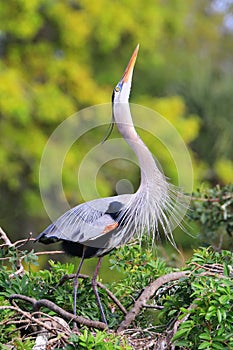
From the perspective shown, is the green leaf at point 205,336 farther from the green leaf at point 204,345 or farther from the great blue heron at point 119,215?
the great blue heron at point 119,215

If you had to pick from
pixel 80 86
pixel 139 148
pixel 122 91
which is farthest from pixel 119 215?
pixel 80 86

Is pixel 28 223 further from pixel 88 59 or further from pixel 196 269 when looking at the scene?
pixel 196 269

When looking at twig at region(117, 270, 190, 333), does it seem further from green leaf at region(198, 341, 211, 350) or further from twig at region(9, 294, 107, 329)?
green leaf at region(198, 341, 211, 350)

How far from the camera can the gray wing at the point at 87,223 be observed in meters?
3.04

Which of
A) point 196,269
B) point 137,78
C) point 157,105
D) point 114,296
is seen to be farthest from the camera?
point 137,78

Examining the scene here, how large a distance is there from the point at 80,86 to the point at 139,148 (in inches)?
400

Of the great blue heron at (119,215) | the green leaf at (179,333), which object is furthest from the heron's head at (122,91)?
the green leaf at (179,333)

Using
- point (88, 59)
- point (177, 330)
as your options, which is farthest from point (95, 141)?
point (177, 330)

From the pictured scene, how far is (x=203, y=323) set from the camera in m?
2.24

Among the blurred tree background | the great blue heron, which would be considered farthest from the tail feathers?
the blurred tree background

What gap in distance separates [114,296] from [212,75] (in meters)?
12.7

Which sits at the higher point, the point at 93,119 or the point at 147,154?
the point at 93,119

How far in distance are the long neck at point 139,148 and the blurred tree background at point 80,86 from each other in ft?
27.3

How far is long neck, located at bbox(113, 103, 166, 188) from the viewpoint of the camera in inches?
125
